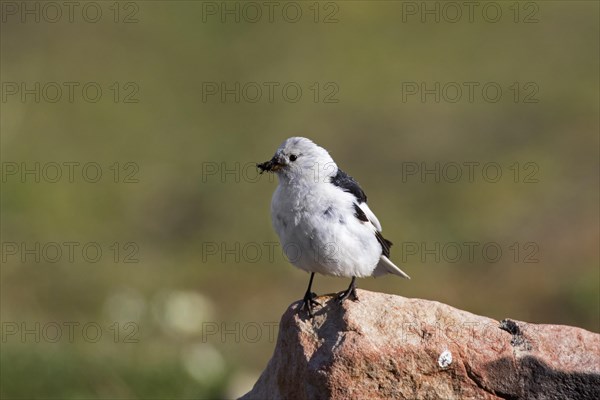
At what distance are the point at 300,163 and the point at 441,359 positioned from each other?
1.82 meters

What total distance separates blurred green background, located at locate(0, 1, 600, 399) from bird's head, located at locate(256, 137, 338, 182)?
143 inches

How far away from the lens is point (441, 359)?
6.56 m

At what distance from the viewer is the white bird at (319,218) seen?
709cm

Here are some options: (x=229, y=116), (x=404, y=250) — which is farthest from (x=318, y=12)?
(x=404, y=250)

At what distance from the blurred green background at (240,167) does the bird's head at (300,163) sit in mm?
3642

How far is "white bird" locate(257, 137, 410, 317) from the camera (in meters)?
7.09
